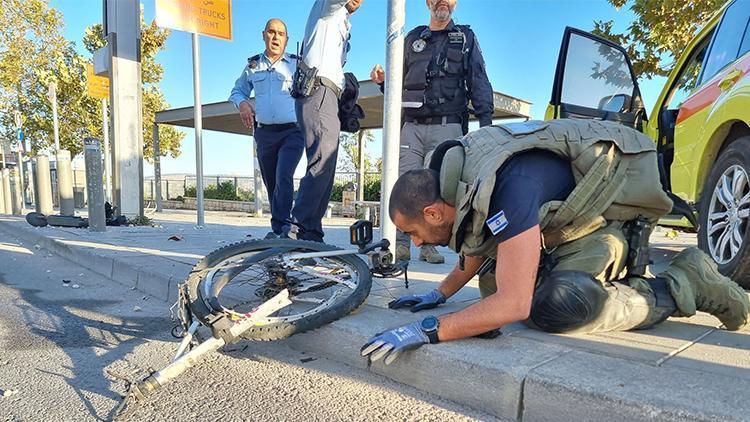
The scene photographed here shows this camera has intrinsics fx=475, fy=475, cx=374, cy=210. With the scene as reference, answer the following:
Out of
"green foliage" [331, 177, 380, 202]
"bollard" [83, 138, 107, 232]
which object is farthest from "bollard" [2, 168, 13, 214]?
"green foliage" [331, 177, 380, 202]

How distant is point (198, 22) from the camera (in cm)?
671

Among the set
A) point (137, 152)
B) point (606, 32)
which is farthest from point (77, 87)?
point (606, 32)

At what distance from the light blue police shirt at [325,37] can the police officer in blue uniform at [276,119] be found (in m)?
0.80

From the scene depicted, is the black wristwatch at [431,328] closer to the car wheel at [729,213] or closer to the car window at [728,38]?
the car wheel at [729,213]

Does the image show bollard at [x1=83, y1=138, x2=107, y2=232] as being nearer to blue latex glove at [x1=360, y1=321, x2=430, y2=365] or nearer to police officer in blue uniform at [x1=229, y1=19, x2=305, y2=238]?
police officer in blue uniform at [x1=229, y1=19, x2=305, y2=238]

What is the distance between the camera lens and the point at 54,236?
5793 mm

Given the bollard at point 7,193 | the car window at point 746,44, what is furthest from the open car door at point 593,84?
the bollard at point 7,193

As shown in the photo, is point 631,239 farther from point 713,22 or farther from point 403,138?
point 713,22

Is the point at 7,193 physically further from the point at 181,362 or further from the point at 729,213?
the point at 729,213

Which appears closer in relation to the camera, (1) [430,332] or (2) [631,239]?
(1) [430,332]

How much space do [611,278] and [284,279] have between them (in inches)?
62.2

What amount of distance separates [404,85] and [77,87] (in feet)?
60.3

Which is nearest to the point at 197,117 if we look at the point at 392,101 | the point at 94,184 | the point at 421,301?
the point at 94,184

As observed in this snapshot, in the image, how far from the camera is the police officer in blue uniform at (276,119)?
4.12 meters
